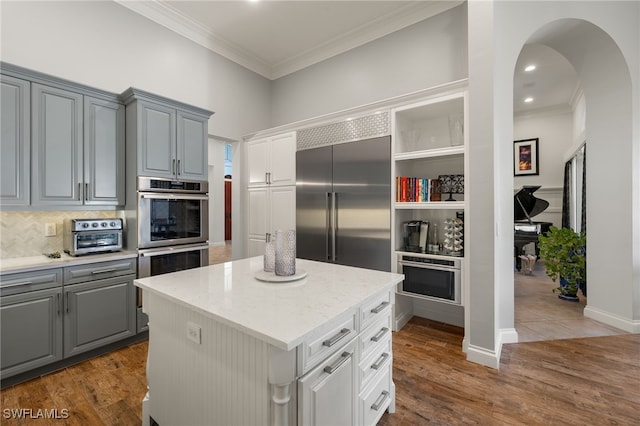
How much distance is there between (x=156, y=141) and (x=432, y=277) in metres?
3.04

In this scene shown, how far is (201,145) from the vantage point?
3312 mm

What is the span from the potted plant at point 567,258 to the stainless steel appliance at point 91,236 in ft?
17.0

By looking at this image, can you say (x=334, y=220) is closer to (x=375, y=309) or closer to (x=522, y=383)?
(x=375, y=309)

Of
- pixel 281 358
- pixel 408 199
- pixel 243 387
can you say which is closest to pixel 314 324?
pixel 281 358

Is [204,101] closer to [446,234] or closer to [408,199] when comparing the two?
[408,199]

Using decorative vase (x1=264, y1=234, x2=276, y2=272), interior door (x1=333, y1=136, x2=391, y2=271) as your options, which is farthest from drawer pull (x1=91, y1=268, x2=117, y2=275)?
interior door (x1=333, y1=136, x2=391, y2=271)

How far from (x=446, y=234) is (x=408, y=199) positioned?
1.67 feet

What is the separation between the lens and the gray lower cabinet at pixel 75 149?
2.35 meters

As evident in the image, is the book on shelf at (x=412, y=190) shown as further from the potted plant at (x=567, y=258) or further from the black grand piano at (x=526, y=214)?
the black grand piano at (x=526, y=214)

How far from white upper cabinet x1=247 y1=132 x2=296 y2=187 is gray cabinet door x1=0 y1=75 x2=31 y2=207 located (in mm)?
2369

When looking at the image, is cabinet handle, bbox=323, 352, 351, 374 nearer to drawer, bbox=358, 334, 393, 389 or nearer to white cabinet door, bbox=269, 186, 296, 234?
drawer, bbox=358, 334, 393, 389

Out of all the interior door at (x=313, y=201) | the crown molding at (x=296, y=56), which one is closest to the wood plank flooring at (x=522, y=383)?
the interior door at (x=313, y=201)

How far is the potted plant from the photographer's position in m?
3.70

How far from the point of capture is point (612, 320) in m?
3.09
